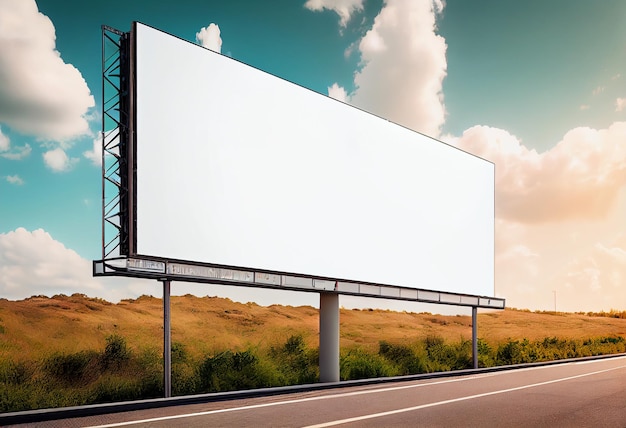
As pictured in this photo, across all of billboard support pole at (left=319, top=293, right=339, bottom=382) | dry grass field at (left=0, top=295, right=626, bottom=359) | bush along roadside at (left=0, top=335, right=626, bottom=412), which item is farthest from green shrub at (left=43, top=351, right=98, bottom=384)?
dry grass field at (left=0, top=295, right=626, bottom=359)

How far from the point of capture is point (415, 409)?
555 inches

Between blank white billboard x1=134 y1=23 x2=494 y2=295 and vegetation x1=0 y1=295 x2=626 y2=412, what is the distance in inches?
116

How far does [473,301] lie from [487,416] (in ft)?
46.6

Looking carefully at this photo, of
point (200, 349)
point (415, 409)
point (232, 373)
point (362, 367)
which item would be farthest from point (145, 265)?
point (200, 349)

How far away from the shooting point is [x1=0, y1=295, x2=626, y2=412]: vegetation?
16875 millimetres

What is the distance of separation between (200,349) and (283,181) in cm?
1155

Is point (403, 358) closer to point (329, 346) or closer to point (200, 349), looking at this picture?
point (329, 346)

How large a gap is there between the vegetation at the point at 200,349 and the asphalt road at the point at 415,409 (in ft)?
7.01

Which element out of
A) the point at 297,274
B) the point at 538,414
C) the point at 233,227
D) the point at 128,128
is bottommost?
the point at 538,414

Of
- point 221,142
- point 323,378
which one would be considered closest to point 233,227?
point 221,142

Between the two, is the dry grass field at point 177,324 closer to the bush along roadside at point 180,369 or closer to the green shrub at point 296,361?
the bush along roadside at point 180,369

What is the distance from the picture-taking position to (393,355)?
25.3 metres

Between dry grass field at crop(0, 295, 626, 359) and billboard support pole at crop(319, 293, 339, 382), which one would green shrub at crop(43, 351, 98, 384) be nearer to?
billboard support pole at crop(319, 293, 339, 382)

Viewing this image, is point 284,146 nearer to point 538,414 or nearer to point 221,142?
point 221,142
